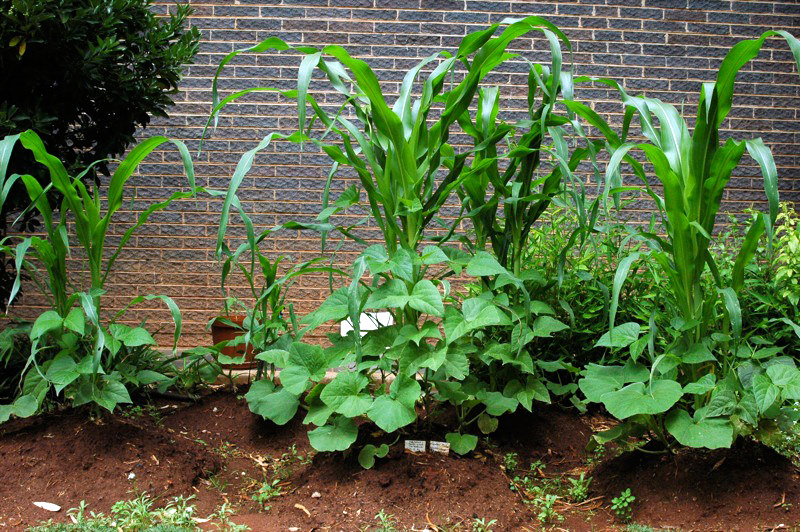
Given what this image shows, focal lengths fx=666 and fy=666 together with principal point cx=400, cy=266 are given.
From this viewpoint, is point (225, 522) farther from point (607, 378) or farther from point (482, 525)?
point (607, 378)

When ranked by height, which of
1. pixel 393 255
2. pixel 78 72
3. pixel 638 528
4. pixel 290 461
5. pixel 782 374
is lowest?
pixel 290 461

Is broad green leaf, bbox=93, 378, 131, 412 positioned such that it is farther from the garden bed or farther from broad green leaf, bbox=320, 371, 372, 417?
broad green leaf, bbox=320, 371, 372, 417

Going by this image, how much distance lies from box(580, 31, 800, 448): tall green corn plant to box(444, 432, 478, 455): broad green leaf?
42 cm

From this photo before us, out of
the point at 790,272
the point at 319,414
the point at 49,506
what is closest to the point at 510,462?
the point at 319,414

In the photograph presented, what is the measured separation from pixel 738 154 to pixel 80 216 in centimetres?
206

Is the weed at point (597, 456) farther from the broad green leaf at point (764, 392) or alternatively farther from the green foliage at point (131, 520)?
the green foliage at point (131, 520)

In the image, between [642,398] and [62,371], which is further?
[62,371]

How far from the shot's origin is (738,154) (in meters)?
1.84

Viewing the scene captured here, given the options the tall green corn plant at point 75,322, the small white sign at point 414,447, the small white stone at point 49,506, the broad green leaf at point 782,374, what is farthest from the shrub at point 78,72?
the broad green leaf at point 782,374

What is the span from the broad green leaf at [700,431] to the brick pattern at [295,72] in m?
2.94

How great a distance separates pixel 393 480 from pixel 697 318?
1046 mm

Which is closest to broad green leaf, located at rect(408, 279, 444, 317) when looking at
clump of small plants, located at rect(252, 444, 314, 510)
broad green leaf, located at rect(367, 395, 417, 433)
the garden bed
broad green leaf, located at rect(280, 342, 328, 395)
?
broad green leaf, located at rect(367, 395, 417, 433)

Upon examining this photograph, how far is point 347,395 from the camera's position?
6.73 feet

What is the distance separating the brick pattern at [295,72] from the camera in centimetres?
452
